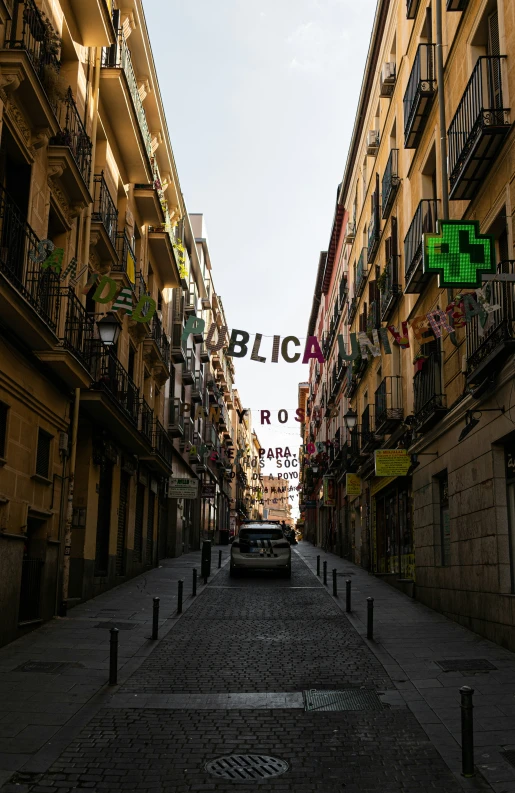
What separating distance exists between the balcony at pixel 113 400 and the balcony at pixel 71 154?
333cm

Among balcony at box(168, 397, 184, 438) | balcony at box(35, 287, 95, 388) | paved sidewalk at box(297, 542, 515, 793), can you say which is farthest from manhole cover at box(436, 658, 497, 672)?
balcony at box(168, 397, 184, 438)

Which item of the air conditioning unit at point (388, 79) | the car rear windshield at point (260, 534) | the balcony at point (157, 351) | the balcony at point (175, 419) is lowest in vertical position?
the car rear windshield at point (260, 534)

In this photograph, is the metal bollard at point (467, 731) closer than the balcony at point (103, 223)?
Yes

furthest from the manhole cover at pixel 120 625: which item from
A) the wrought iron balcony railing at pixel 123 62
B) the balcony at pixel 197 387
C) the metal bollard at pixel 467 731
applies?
the balcony at pixel 197 387

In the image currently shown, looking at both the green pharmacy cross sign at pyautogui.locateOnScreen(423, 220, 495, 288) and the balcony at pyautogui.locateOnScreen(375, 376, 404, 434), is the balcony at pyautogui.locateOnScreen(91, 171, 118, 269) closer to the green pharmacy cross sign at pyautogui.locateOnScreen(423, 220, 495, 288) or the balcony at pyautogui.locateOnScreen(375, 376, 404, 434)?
the balcony at pyautogui.locateOnScreen(375, 376, 404, 434)

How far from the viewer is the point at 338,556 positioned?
37656mm

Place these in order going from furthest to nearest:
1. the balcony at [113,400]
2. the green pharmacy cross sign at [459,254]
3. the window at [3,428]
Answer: the balcony at [113,400], the window at [3,428], the green pharmacy cross sign at [459,254]

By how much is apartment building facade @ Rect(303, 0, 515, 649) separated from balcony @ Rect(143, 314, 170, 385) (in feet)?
22.7

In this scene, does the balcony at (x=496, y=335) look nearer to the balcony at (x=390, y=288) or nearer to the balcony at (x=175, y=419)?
the balcony at (x=390, y=288)

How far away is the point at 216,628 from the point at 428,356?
7.16 metres

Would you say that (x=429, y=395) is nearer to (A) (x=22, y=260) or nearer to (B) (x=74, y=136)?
(A) (x=22, y=260)

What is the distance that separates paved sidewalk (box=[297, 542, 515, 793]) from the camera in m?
6.87

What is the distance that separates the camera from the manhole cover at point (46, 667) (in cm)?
1023

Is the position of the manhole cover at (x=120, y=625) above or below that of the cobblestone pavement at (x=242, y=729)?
above
